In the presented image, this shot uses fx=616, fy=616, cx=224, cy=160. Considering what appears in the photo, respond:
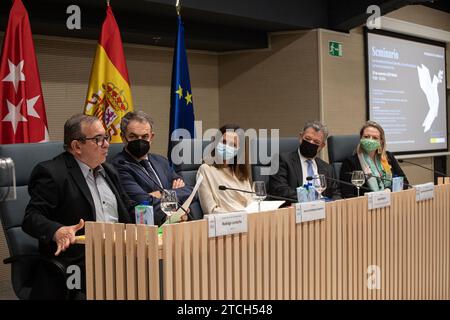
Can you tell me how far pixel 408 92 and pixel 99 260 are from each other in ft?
19.9

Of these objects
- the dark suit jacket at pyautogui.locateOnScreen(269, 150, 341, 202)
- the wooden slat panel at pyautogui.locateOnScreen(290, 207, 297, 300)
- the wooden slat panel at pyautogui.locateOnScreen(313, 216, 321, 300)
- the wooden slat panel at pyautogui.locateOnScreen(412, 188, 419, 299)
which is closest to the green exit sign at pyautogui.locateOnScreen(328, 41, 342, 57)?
the dark suit jacket at pyautogui.locateOnScreen(269, 150, 341, 202)

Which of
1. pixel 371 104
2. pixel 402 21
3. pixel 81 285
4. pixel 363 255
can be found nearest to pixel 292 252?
pixel 363 255

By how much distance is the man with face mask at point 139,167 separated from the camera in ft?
10.4

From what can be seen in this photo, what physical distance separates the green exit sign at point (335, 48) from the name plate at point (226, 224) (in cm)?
411

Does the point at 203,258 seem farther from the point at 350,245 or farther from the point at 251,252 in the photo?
the point at 350,245

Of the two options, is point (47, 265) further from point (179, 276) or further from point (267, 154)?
point (267, 154)

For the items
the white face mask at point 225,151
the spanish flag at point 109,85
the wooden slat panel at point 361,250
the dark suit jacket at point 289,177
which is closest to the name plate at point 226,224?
the wooden slat panel at point 361,250

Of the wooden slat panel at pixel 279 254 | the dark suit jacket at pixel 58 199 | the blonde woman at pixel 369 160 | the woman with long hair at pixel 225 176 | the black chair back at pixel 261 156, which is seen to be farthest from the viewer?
the blonde woman at pixel 369 160

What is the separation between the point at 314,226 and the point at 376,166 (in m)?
1.90

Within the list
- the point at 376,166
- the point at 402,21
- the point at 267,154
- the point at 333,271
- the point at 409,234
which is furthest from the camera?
the point at 402,21

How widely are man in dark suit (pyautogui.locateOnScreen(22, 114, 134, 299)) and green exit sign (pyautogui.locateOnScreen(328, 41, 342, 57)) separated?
3681 mm

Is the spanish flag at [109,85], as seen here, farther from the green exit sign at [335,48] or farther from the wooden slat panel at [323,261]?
the green exit sign at [335,48]

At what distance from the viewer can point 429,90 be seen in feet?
26.0
